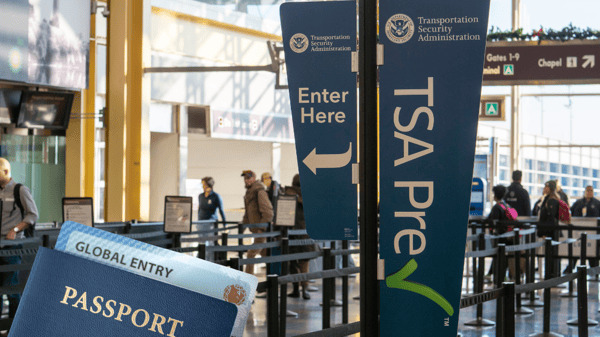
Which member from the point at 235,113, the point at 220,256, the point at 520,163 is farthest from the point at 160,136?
the point at 520,163

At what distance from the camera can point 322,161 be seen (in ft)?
11.5

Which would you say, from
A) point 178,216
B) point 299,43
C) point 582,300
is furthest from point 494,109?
point 299,43

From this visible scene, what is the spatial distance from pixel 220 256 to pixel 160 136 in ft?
23.9

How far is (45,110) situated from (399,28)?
1121cm

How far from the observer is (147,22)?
514 inches

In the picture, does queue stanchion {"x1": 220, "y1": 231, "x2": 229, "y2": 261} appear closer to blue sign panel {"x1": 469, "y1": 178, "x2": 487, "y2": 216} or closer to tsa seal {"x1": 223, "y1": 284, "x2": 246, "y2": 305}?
tsa seal {"x1": 223, "y1": 284, "x2": 246, "y2": 305}

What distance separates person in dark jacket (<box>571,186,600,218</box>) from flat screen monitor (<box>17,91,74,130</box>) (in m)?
9.89

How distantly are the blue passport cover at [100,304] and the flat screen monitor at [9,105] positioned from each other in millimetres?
11615

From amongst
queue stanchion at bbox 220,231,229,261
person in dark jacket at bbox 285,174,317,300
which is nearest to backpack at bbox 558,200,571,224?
person in dark jacket at bbox 285,174,317,300

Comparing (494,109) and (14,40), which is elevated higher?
(14,40)

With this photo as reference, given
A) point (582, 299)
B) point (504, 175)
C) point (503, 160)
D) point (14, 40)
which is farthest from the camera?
point (504, 175)

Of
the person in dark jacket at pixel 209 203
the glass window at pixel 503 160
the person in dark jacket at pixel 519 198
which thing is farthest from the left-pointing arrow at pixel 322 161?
the glass window at pixel 503 160

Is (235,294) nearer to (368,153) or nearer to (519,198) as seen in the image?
(368,153)

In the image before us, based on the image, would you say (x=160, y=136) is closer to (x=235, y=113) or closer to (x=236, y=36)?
(x=235, y=113)
